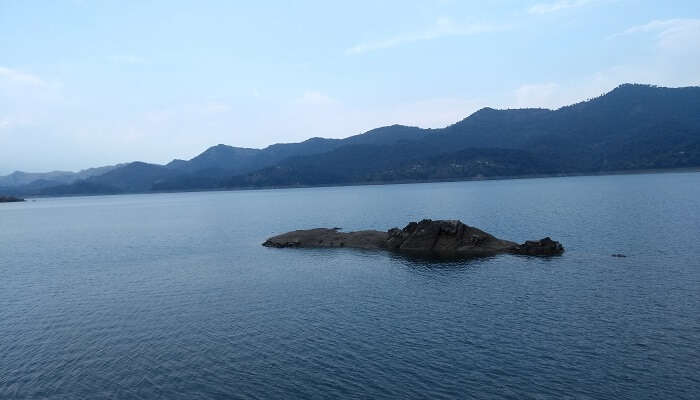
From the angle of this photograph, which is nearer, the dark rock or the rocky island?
the dark rock

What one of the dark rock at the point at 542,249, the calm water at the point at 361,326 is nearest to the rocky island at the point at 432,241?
the dark rock at the point at 542,249

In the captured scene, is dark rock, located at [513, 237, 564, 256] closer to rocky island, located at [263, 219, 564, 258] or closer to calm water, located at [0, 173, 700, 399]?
rocky island, located at [263, 219, 564, 258]

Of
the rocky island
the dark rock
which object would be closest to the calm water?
the dark rock

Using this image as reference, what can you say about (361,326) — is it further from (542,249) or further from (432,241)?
(432,241)

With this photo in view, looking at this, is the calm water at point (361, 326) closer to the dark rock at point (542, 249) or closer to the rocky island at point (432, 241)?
the dark rock at point (542, 249)

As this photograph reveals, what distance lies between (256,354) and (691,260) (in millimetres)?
66044

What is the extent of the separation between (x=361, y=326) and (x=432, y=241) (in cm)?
4979

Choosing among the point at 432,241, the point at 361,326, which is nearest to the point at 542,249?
the point at 432,241

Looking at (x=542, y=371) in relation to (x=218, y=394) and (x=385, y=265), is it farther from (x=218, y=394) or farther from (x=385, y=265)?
(x=385, y=265)

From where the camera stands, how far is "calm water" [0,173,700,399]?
34.8 m

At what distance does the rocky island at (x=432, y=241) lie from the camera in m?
84.6

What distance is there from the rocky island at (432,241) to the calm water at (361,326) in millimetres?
6081

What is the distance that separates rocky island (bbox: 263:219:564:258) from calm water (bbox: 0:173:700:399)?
19.9 ft

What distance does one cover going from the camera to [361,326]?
47812 mm
